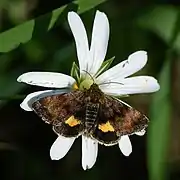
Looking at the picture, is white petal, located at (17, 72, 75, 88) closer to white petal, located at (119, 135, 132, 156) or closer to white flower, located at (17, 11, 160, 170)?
white flower, located at (17, 11, 160, 170)

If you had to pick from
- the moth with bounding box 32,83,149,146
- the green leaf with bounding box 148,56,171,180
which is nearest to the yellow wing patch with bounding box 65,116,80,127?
the moth with bounding box 32,83,149,146

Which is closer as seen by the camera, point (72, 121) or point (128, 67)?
point (72, 121)

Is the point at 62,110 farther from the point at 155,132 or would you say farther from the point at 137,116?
the point at 155,132

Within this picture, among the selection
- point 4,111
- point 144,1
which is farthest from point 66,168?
point 144,1

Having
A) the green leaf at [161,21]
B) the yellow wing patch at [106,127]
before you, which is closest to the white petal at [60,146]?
the yellow wing patch at [106,127]

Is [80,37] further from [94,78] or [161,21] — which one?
[161,21]

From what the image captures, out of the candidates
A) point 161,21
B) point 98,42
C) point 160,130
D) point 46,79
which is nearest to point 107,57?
point 161,21

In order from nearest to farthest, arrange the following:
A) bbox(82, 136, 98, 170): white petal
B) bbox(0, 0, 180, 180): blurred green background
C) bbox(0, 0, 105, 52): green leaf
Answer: bbox(82, 136, 98, 170): white petal → bbox(0, 0, 105, 52): green leaf → bbox(0, 0, 180, 180): blurred green background
